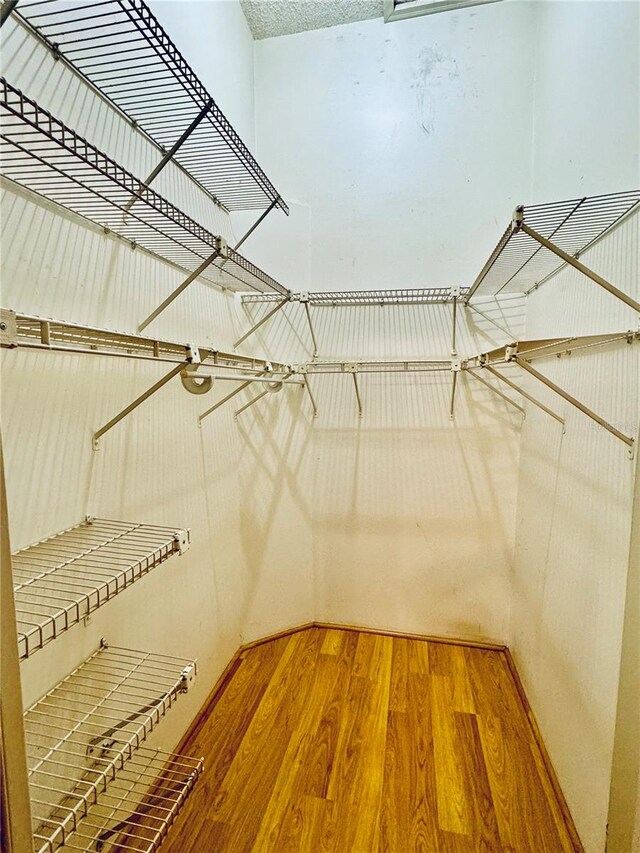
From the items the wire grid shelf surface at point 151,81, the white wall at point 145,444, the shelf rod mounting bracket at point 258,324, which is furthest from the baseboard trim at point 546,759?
the wire grid shelf surface at point 151,81

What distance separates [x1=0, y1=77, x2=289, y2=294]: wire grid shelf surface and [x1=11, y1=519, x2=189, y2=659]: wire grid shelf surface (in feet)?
2.54

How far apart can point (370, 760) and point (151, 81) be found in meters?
2.40

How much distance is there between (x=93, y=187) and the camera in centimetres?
96

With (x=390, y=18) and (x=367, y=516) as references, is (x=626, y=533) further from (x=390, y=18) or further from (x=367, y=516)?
(x=390, y=18)

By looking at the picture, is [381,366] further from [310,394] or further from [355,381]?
[310,394]

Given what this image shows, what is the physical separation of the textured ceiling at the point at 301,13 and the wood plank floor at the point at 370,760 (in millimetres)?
3128

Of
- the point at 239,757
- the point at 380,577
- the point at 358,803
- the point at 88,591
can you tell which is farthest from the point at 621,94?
the point at 239,757

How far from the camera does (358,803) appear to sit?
127cm

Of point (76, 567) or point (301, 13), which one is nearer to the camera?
point (76, 567)

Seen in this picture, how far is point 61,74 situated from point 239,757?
7.09 feet

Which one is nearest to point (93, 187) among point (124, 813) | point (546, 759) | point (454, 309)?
point (454, 309)

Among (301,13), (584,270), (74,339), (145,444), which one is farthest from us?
(301,13)

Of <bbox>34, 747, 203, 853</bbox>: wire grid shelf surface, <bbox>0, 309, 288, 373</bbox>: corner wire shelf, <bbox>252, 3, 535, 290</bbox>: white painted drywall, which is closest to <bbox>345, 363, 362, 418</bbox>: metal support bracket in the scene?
<bbox>252, 3, 535, 290</bbox>: white painted drywall

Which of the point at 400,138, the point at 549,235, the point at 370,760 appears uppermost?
the point at 400,138
